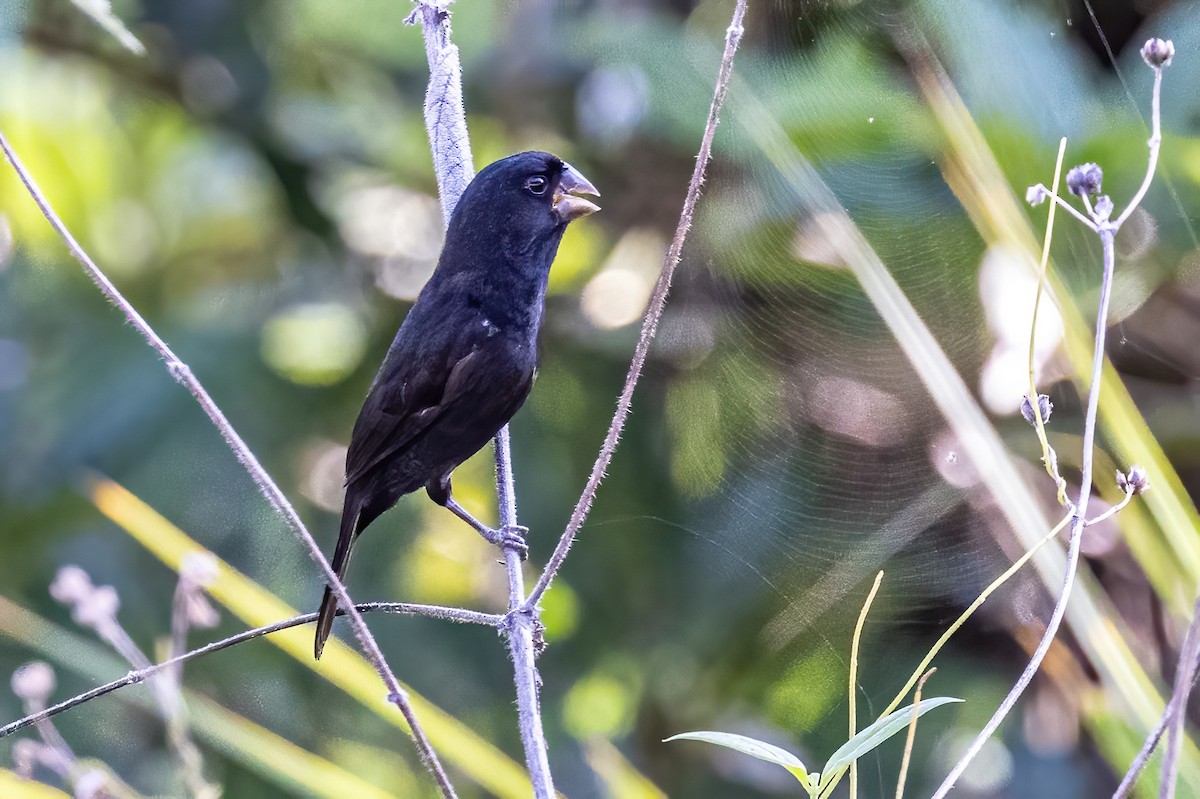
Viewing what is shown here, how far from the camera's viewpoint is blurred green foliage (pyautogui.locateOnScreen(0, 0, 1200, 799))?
6.68 ft

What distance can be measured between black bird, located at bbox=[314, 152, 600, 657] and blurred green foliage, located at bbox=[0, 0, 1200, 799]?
2.98ft

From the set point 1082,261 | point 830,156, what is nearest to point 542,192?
point 830,156

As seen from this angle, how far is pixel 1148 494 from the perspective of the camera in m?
1.76

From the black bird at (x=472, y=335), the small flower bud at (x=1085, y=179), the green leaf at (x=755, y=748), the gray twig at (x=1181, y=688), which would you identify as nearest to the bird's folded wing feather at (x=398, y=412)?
the black bird at (x=472, y=335)

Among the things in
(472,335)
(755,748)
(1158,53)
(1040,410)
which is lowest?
(755,748)

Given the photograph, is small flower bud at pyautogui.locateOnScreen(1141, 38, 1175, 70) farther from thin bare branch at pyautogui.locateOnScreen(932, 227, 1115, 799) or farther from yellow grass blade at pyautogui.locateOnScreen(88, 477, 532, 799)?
yellow grass blade at pyautogui.locateOnScreen(88, 477, 532, 799)

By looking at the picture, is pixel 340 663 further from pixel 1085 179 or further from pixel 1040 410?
pixel 1085 179

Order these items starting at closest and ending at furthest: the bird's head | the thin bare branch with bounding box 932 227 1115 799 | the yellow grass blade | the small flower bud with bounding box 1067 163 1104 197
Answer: the thin bare branch with bounding box 932 227 1115 799
the small flower bud with bounding box 1067 163 1104 197
the bird's head
the yellow grass blade

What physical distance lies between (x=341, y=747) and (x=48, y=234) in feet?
4.44

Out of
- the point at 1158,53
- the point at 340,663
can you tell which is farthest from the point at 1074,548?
the point at 340,663

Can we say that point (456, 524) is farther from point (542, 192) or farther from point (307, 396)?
point (542, 192)

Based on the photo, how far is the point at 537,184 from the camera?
129 cm

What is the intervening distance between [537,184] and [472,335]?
19cm

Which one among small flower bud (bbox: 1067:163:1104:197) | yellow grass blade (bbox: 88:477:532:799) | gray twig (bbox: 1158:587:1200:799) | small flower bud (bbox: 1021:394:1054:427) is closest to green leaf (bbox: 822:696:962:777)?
gray twig (bbox: 1158:587:1200:799)
